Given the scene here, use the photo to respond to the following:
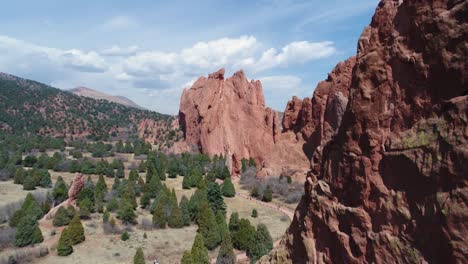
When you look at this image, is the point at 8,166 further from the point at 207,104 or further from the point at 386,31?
the point at 386,31

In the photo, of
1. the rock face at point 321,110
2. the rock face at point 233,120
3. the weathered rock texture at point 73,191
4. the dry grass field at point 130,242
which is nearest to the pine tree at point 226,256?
the dry grass field at point 130,242

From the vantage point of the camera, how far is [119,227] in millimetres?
46688


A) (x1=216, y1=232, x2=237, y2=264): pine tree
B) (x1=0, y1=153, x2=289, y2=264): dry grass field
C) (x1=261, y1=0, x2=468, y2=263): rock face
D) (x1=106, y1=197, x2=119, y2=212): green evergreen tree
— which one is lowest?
(x1=0, y1=153, x2=289, y2=264): dry grass field

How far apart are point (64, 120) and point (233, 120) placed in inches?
3890

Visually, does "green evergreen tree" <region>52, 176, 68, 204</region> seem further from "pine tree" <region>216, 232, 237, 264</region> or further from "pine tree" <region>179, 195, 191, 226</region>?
"pine tree" <region>216, 232, 237, 264</region>

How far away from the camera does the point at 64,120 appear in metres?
160

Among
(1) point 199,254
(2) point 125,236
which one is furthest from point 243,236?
(2) point 125,236

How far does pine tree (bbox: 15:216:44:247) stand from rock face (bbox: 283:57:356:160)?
4252 centimetres

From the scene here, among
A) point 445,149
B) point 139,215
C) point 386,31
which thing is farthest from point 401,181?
point 139,215

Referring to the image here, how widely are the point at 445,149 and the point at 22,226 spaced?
4322 centimetres

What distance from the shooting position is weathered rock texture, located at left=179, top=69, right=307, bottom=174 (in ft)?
299

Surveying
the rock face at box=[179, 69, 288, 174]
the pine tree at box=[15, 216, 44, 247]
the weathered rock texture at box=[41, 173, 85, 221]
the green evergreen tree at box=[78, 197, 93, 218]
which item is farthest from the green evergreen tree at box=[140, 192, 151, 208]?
the rock face at box=[179, 69, 288, 174]

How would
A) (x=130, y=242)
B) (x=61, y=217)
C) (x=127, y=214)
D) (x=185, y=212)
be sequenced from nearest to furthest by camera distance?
(x=130, y=242) < (x=61, y=217) < (x=127, y=214) < (x=185, y=212)

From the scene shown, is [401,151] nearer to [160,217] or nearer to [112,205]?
[160,217]
